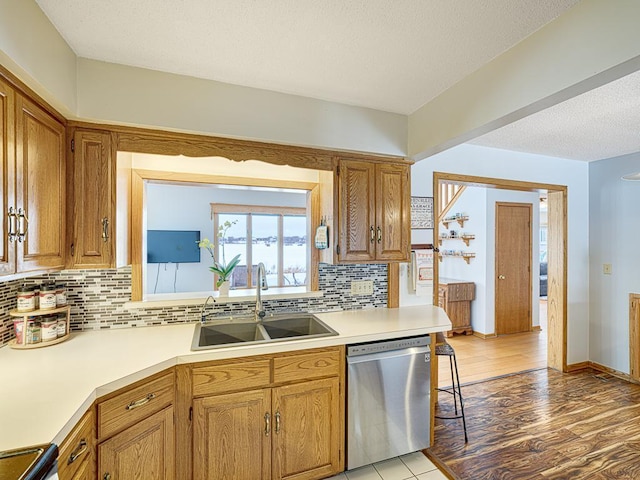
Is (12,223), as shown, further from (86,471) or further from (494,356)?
(494,356)

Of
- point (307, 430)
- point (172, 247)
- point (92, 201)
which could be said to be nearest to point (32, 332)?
point (92, 201)

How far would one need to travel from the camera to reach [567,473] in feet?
6.52

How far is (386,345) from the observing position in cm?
195

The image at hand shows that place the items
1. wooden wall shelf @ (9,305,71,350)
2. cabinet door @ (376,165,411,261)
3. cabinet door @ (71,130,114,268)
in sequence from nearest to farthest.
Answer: wooden wall shelf @ (9,305,71,350) < cabinet door @ (71,130,114,268) < cabinet door @ (376,165,411,261)

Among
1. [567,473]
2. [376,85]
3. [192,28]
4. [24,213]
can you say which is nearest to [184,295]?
[24,213]

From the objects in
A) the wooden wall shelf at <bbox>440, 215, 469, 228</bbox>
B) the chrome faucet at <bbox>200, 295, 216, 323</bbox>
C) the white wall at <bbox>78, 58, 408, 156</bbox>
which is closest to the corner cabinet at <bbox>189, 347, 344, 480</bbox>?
the chrome faucet at <bbox>200, 295, 216, 323</bbox>

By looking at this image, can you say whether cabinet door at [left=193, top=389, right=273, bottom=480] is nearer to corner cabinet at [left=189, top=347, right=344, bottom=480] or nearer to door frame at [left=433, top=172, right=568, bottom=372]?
corner cabinet at [left=189, top=347, right=344, bottom=480]

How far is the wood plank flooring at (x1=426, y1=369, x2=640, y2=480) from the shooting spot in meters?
2.03

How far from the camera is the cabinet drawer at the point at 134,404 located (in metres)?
1.26

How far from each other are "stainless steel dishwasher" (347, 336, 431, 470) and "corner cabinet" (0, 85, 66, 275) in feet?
5.48

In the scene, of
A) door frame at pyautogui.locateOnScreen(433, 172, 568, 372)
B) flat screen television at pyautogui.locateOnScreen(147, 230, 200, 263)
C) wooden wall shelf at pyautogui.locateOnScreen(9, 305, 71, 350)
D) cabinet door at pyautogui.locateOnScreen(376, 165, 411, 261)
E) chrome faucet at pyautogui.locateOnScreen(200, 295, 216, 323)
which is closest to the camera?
wooden wall shelf at pyautogui.locateOnScreen(9, 305, 71, 350)

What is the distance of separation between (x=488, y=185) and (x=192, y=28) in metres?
2.84

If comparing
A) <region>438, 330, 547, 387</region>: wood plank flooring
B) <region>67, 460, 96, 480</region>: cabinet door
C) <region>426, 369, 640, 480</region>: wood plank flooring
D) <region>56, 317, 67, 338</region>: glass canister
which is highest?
<region>56, 317, 67, 338</region>: glass canister

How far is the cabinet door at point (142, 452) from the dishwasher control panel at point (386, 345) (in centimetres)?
103
